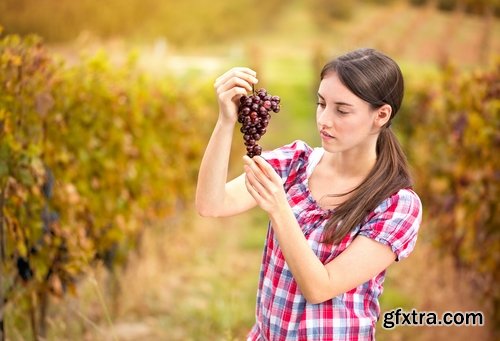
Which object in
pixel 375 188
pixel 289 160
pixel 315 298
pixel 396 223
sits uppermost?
pixel 289 160

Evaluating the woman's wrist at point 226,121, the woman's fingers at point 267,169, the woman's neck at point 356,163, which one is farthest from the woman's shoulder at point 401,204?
the woman's wrist at point 226,121

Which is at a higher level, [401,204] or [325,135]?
[325,135]

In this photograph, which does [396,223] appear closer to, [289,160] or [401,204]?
[401,204]

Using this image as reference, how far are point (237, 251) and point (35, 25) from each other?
Answer: 17590 mm

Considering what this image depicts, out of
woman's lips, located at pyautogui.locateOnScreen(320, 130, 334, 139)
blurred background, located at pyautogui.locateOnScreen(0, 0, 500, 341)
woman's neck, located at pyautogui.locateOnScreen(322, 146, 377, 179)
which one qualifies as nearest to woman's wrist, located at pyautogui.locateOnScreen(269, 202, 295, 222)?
woman's lips, located at pyautogui.locateOnScreen(320, 130, 334, 139)

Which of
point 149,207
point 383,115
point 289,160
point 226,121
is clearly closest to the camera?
point 226,121

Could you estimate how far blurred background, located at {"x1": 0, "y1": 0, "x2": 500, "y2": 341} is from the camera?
3301 millimetres

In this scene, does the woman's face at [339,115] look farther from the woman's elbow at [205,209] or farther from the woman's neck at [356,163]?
the woman's elbow at [205,209]

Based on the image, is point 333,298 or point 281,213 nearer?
point 281,213

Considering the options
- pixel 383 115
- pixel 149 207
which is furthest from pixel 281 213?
pixel 149 207

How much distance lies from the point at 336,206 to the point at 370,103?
33cm

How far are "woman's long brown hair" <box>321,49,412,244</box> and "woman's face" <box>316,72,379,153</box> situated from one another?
0.07ft

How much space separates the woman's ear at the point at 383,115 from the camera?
214cm

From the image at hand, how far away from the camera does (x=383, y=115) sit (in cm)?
217
